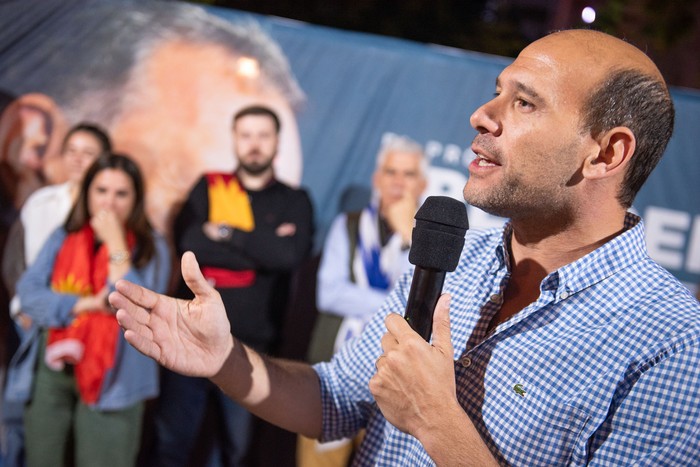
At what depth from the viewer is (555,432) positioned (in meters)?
1.36

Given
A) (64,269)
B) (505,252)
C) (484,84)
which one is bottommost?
(64,269)

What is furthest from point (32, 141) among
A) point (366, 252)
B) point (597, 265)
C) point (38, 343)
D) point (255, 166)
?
point (597, 265)

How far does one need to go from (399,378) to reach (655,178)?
3.20 metres

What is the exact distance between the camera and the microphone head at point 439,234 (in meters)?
1.43

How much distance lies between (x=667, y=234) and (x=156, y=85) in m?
3.02

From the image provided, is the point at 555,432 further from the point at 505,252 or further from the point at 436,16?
the point at 436,16

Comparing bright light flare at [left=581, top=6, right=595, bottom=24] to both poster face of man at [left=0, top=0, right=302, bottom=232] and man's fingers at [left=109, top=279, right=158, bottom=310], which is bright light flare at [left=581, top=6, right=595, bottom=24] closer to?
man's fingers at [left=109, top=279, right=158, bottom=310]

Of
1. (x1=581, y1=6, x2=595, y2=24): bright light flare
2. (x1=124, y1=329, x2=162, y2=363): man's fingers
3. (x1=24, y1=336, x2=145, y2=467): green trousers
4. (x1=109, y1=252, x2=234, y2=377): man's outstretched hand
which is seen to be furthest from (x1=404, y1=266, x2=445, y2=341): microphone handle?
(x1=24, y1=336, x2=145, y2=467): green trousers

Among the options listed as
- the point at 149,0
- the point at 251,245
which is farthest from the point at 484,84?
the point at 149,0

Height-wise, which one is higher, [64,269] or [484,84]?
[484,84]

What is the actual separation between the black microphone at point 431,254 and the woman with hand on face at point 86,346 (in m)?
2.53

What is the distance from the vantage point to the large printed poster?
3932 mm

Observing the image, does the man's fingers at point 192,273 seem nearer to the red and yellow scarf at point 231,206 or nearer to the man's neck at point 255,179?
the red and yellow scarf at point 231,206

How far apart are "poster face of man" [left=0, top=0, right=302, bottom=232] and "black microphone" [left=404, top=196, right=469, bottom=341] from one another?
2.58m
